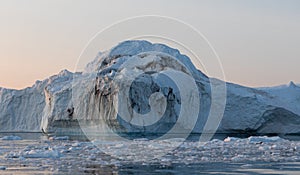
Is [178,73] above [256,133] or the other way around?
above

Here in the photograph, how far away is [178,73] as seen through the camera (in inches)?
1094

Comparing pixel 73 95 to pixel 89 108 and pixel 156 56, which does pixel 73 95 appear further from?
pixel 156 56

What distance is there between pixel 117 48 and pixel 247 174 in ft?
79.9

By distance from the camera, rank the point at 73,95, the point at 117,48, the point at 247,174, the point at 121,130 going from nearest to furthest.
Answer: the point at 247,174
the point at 121,130
the point at 73,95
the point at 117,48

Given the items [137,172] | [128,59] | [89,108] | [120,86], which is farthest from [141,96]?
[137,172]

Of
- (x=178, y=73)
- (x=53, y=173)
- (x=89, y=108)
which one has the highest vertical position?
(x=178, y=73)

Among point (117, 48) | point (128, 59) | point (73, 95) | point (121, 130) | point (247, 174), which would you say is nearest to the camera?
point (247, 174)

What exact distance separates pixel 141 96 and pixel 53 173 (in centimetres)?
1706

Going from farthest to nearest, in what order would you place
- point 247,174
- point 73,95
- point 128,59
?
point 128,59
point 73,95
point 247,174

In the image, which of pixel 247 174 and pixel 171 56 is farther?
pixel 171 56

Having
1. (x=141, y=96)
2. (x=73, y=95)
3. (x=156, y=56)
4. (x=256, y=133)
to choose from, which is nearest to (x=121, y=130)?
(x=141, y=96)

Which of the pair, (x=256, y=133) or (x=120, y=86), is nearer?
(x=120, y=86)

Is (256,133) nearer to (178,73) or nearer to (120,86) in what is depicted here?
(178,73)

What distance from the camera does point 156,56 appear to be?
96.3 ft
